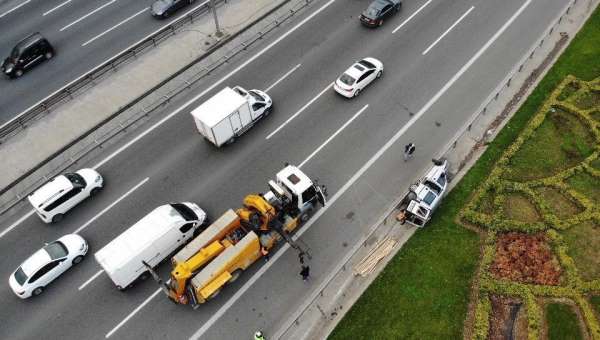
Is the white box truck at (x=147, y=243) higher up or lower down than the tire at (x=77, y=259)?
higher up

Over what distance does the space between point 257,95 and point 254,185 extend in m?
6.73

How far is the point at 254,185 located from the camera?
1173 inches

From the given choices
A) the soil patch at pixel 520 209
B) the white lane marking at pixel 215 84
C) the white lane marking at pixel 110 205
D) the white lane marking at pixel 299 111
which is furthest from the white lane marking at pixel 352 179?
the white lane marking at pixel 215 84

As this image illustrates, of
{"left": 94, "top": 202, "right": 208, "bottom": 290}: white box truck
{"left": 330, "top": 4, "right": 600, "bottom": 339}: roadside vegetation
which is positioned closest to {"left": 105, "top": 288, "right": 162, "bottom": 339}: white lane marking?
{"left": 94, "top": 202, "right": 208, "bottom": 290}: white box truck

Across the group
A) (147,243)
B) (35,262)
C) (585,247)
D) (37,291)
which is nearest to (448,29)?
(585,247)

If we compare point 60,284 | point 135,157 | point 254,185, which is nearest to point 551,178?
point 254,185

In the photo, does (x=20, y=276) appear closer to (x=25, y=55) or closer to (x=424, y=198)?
(x=25, y=55)

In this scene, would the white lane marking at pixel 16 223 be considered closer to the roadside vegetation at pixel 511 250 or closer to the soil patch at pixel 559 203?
the roadside vegetation at pixel 511 250

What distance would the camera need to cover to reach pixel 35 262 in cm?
2558

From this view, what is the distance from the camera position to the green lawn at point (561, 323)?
23281 mm

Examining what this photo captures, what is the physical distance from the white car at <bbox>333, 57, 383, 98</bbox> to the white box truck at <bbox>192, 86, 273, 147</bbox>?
19.4 feet

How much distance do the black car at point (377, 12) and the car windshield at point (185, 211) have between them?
69.9 feet

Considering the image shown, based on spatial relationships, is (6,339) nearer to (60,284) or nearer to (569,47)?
(60,284)

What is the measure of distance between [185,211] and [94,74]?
616 inches
